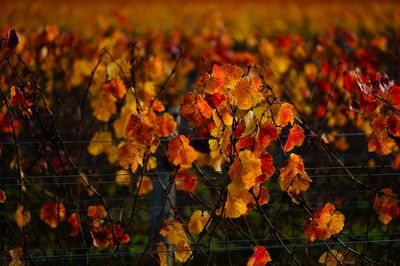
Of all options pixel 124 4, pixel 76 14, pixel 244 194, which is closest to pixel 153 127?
pixel 244 194

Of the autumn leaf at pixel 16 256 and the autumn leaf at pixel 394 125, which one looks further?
the autumn leaf at pixel 16 256

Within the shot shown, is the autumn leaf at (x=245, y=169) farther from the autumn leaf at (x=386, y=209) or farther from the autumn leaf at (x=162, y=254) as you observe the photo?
the autumn leaf at (x=386, y=209)

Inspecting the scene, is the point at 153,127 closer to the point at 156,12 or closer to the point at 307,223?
the point at 307,223

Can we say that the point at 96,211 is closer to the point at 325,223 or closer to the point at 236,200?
the point at 236,200

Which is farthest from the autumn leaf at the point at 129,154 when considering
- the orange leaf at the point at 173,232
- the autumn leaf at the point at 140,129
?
the orange leaf at the point at 173,232

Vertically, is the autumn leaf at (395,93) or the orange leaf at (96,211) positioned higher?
the autumn leaf at (395,93)

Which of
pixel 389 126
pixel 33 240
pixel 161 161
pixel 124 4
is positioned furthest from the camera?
pixel 124 4

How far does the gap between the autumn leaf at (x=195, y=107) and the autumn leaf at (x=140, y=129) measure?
14cm

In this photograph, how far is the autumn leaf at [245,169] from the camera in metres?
1.79

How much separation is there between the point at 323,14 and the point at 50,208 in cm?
970

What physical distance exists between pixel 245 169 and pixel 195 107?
0.28 m

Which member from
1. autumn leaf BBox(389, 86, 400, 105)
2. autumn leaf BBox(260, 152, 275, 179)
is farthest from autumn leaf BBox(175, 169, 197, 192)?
autumn leaf BBox(389, 86, 400, 105)

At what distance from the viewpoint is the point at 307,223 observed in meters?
2.04

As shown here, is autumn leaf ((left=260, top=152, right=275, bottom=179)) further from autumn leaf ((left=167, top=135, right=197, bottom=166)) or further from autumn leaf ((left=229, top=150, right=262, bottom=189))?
autumn leaf ((left=167, top=135, right=197, bottom=166))
